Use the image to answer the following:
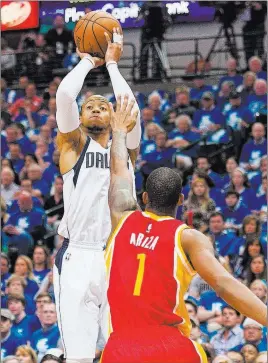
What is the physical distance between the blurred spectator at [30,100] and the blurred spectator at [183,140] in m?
3.55

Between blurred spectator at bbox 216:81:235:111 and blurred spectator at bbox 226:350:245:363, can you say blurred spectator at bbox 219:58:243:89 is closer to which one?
blurred spectator at bbox 216:81:235:111

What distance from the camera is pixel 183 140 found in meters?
15.4

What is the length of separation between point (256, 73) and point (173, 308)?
11.3 meters

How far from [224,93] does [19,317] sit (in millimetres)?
6718

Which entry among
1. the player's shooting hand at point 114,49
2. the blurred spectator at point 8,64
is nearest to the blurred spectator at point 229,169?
the player's shooting hand at point 114,49

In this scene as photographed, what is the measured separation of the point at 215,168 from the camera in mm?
14828

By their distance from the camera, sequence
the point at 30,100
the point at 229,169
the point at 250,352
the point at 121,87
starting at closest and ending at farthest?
the point at 121,87 < the point at 250,352 < the point at 229,169 < the point at 30,100

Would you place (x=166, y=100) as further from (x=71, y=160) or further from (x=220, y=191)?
(x=71, y=160)

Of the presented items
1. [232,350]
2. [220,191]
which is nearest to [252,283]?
[232,350]

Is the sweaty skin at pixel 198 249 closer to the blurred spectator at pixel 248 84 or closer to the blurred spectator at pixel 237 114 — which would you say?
the blurred spectator at pixel 237 114

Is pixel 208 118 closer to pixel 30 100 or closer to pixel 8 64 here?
pixel 30 100

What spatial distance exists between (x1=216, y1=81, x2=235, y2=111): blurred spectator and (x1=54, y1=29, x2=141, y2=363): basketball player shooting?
8938 millimetres

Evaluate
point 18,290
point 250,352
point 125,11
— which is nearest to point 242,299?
point 250,352

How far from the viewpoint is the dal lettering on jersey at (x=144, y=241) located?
18.2ft
